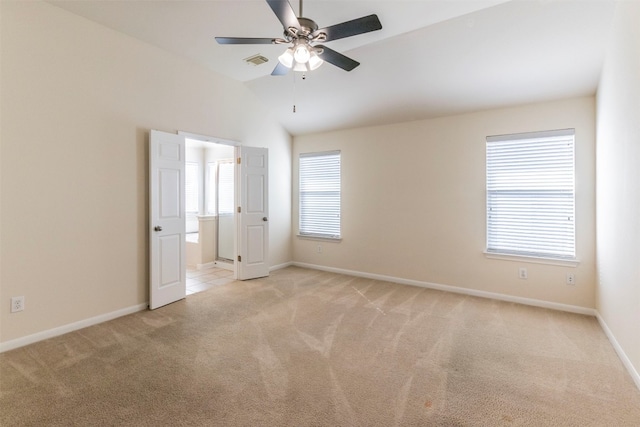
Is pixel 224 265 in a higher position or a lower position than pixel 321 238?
lower

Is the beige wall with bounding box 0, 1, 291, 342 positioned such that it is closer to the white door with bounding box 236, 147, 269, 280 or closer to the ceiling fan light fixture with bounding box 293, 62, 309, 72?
the white door with bounding box 236, 147, 269, 280

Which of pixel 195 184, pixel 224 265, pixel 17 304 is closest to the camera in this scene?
pixel 17 304

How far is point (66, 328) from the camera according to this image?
292cm

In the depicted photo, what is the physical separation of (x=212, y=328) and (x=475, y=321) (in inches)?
112

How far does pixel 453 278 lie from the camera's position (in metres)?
4.26

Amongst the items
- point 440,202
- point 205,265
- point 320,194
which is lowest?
point 205,265

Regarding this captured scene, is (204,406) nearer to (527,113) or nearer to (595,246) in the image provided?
(595,246)

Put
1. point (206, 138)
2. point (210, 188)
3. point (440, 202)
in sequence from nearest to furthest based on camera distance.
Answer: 1. point (206, 138)
2. point (440, 202)
3. point (210, 188)

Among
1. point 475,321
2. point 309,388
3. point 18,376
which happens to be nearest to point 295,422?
point 309,388

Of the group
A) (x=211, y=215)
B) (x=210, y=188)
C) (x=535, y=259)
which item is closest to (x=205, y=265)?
(x=211, y=215)

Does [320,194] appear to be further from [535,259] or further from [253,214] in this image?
[535,259]

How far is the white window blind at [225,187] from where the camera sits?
5906mm

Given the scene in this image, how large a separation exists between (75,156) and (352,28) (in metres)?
2.96

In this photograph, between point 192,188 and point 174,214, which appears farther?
point 192,188
